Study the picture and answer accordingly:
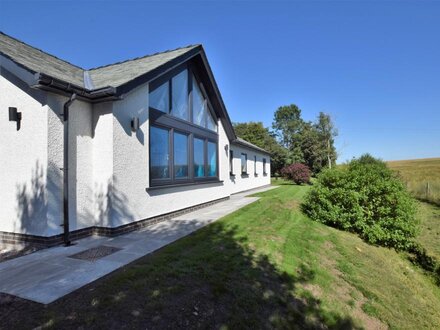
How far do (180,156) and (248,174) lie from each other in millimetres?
10855

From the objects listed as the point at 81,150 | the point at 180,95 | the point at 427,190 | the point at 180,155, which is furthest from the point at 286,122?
the point at 81,150

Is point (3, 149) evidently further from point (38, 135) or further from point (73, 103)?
point (73, 103)

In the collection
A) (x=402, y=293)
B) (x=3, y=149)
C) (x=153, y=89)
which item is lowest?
(x=402, y=293)

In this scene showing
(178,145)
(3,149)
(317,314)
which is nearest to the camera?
(317,314)

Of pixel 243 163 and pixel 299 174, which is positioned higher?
pixel 243 163

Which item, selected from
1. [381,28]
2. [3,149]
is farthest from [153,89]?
[381,28]

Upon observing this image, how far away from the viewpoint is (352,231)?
308 inches

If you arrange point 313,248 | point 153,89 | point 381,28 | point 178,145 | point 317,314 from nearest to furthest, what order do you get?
point 317,314 → point 313,248 → point 153,89 → point 178,145 → point 381,28

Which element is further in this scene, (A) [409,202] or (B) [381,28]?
(B) [381,28]

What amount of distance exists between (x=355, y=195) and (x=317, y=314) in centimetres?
516

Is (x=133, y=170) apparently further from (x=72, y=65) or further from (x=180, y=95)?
(x=72, y=65)

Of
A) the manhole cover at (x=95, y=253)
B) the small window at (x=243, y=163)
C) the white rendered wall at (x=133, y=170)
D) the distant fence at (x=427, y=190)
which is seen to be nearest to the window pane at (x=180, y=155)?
the white rendered wall at (x=133, y=170)

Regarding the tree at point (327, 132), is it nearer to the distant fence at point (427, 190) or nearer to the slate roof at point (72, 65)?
the distant fence at point (427, 190)

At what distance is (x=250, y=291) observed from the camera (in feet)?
11.3
